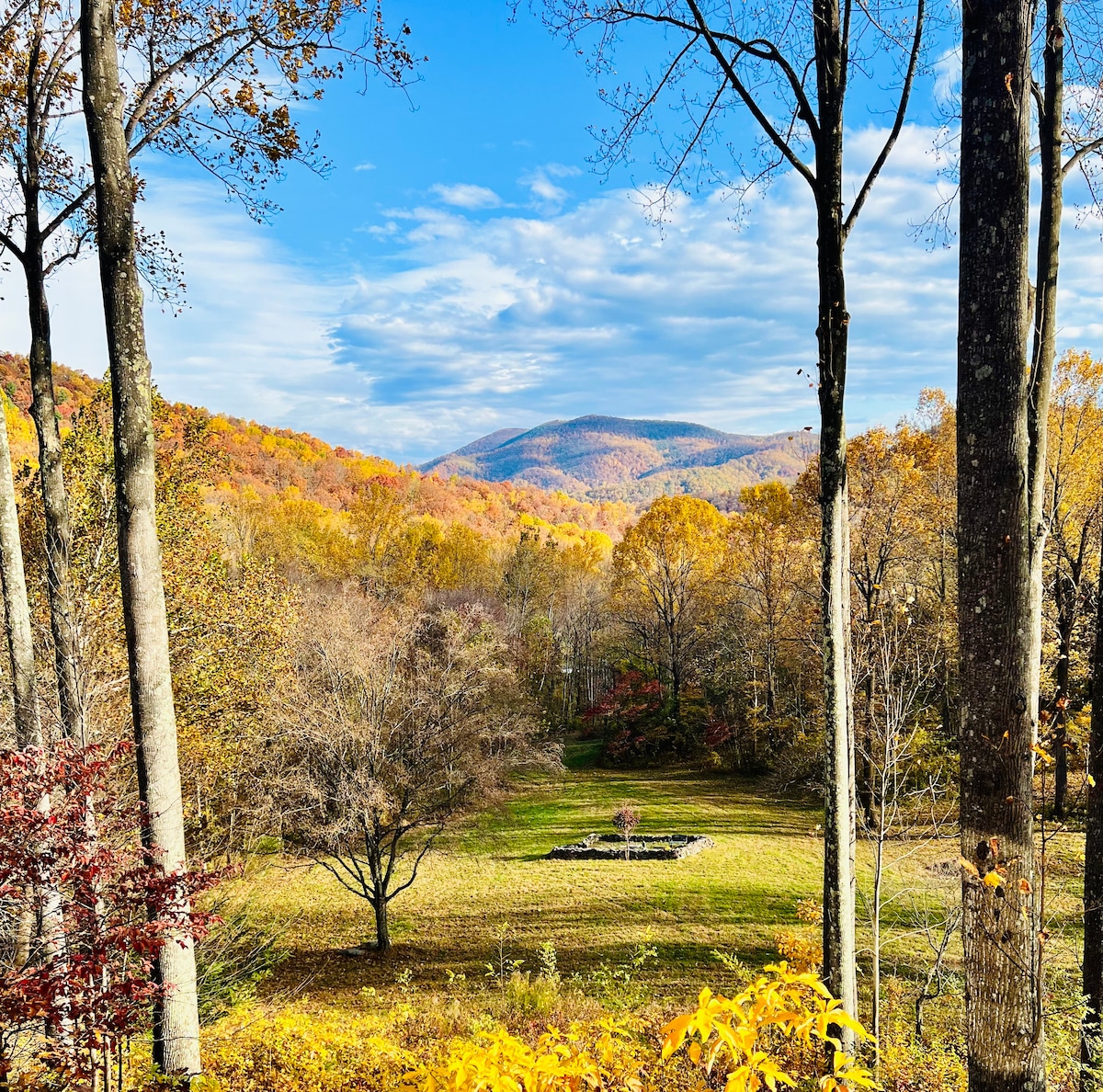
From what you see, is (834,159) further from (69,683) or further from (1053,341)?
(69,683)

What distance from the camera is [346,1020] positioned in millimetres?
7625

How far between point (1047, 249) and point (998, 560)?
2108mm

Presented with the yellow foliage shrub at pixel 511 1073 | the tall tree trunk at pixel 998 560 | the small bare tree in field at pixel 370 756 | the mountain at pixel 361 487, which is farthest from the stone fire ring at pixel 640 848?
the mountain at pixel 361 487

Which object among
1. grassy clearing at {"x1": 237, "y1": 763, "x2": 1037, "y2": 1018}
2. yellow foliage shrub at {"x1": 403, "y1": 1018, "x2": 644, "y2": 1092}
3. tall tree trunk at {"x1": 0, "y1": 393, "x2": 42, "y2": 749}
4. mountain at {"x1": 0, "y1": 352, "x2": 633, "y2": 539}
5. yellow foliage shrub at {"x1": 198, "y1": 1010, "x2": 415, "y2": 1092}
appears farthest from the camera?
mountain at {"x1": 0, "y1": 352, "x2": 633, "y2": 539}

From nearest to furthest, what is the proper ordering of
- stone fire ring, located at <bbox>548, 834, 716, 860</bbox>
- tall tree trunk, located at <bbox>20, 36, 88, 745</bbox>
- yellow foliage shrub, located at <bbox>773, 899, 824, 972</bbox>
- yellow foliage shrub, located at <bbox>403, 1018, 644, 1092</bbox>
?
yellow foliage shrub, located at <bbox>403, 1018, 644, 1092</bbox> → tall tree trunk, located at <bbox>20, 36, 88, 745</bbox> → yellow foliage shrub, located at <bbox>773, 899, 824, 972</bbox> → stone fire ring, located at <bbox>548, 834, 716, 860</bbox>

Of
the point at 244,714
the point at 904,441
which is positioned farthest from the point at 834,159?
the point at 904,441

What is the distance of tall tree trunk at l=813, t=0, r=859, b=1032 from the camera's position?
3588 mm

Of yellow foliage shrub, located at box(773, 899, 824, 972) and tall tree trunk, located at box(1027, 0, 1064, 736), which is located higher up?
tall tree trunk, located at box(1027, 0, 1064, 736)

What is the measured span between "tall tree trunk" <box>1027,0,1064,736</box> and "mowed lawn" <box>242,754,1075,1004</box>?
6472 millimetres

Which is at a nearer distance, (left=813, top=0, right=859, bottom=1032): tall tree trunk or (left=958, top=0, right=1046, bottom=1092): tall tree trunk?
(left=958, top=0, right=1046, bottom=1092): tall tree trunk

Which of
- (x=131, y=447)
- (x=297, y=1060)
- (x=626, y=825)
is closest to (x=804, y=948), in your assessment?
(x=297, y=1060)

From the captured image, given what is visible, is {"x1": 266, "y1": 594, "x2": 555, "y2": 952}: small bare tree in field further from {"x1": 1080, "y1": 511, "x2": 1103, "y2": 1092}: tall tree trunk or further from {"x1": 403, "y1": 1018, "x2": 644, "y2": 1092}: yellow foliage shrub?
{"x1": 403, "y1": 1018, "x2": 644, "y2": 1092}: yellow foliage shrub

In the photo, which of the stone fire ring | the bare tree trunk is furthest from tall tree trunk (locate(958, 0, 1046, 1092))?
the stone fire ring

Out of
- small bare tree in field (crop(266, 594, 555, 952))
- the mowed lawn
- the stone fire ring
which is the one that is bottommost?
the stone fire ring
